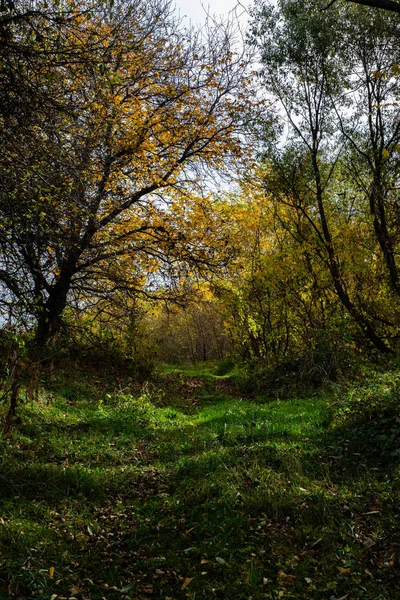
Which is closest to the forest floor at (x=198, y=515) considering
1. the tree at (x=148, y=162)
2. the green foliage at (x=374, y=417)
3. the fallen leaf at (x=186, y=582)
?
the fallen leaf at (x=186, y=582)

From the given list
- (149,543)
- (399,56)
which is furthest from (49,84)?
(399,56)

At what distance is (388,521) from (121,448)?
3.74 meters

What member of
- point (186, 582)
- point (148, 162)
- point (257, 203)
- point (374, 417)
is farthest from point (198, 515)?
point (257, 203)

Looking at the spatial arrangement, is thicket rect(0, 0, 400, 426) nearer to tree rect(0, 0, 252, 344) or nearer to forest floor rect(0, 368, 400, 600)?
tree rect(0, 0, 252, 344)

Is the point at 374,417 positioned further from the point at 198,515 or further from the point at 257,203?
the point at 257,203

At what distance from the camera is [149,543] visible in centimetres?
400

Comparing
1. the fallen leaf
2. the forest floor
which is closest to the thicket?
the forest floor

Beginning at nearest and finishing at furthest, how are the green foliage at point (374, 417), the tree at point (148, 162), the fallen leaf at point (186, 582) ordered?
the fallen leaf at point (186, 582)
the green foliage at point (374, 417)
the tree at point (148, 162)

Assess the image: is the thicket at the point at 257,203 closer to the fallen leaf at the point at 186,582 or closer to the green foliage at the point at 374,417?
the green foliage at the point at 374,417

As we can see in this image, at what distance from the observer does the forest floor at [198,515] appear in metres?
3.38

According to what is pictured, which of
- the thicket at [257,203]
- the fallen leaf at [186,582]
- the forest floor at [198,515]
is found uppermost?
the thicket at [257,203]

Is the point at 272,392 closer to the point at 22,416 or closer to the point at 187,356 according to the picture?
the point at 22,416

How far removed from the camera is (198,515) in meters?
4.30

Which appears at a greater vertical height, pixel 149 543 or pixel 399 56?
pixel 399 56
